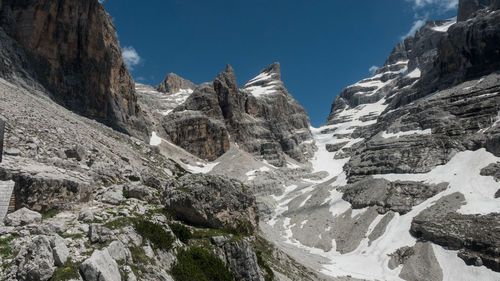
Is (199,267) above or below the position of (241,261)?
below

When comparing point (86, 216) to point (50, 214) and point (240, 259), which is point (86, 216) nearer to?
point (50, 214)

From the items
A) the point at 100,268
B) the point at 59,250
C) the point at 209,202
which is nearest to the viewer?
the point at 59,250

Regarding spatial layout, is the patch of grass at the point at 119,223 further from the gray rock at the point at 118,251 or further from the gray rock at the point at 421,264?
the gray rock at the point at 421,264

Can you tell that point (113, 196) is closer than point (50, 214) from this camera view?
No

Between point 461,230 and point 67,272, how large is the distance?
61754 mm

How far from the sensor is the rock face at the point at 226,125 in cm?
14338

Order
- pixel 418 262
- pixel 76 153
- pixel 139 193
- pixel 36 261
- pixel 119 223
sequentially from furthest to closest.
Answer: pixel 418 262
pixel 76 153
pixel 139 193
pixel 119 223
pixel 36 261

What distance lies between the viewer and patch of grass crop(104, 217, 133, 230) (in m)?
13.2

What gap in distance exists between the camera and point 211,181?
82.8ft

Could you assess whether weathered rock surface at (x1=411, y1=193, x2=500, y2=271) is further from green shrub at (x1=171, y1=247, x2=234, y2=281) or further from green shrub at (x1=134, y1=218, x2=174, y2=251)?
green shrub at (x1=134, y1=218, x2=174, y2=251)

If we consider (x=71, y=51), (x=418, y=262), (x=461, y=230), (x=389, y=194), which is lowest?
(x=418, y=262)

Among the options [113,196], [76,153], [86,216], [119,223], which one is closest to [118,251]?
[119,223]

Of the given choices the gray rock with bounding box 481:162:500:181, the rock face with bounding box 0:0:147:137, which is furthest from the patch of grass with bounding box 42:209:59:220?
the gray rock with bounding box 481:162:500:181

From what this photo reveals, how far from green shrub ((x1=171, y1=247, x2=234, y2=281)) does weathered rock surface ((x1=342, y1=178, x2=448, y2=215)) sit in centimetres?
6382
